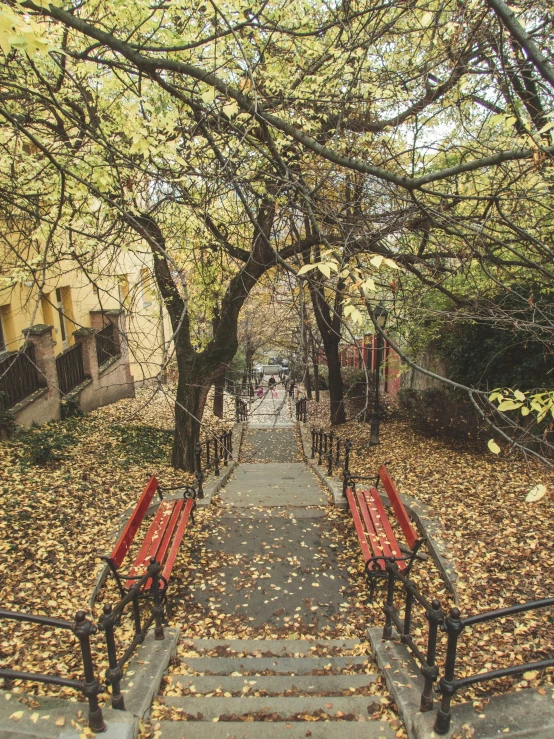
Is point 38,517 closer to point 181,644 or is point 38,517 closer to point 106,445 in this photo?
point 181,644

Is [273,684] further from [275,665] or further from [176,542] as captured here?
[176,542]

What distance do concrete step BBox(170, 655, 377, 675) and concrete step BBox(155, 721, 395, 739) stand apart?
0.75m

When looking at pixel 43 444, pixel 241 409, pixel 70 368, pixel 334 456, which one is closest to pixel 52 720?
pixel 43 444

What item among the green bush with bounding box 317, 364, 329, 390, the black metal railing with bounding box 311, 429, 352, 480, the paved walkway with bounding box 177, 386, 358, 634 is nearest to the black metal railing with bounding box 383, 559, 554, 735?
the paved walkway with bounding box 177, 386, 358, 634

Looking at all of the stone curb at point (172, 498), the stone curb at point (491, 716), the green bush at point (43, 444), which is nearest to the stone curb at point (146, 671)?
the stone curb at point (172, 498)

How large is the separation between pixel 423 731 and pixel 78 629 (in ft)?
7.18

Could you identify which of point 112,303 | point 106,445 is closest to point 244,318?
point 112,303

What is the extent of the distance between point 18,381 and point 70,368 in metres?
3.19

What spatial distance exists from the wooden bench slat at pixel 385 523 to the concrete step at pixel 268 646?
1122mm

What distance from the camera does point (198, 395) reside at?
8.88 metres

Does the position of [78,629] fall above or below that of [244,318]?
below

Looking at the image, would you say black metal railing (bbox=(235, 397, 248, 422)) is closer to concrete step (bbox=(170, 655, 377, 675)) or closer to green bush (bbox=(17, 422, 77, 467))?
concrete step (bbox=(170, 655, 377, 675))

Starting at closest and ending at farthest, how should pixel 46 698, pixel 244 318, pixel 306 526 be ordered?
pixel 46 698, pixel 306 526, pixel 244 318

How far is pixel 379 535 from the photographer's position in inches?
214
